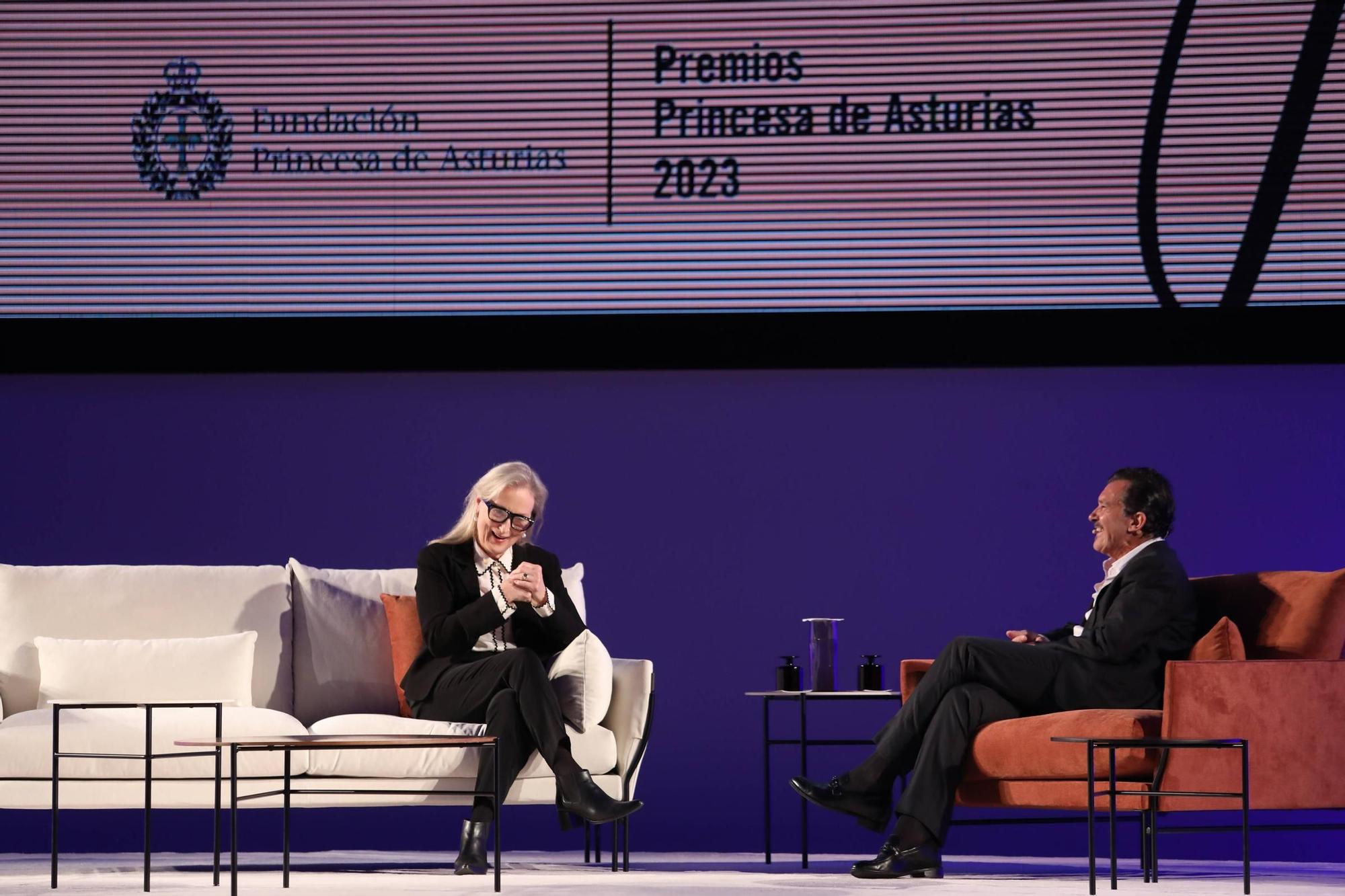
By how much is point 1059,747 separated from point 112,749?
2456 millimetres

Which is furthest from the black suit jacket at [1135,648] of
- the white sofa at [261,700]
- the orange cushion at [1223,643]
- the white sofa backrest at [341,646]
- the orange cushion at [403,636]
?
the orange cushion at [403,636]

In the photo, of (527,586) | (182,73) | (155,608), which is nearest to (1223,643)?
(527,586)

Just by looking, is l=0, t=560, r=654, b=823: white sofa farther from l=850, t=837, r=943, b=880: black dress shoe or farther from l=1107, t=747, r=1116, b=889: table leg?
l=1107, t=747, r=1116, b=889: table leg

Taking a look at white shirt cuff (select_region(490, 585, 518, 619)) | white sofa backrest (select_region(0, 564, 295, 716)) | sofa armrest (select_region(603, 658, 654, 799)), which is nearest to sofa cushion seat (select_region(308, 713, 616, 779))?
sofa armrest (select_region(603, 658, 654, 799))

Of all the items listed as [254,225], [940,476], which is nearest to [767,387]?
[940,476]

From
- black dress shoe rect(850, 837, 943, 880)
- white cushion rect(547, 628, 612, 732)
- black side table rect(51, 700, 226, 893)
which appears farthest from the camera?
white cushion rect(547, 628, 612, 732)

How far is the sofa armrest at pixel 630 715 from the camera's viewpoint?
Result: 4680 mm

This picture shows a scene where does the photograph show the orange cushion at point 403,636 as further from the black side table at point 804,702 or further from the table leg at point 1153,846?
the table leg at point 1153,846

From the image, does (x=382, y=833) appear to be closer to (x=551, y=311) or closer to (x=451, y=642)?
(x=451, y=642)

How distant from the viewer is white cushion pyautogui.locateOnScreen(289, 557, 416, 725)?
5.05m

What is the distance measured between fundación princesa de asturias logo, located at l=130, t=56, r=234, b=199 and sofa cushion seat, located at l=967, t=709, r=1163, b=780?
3314 mm

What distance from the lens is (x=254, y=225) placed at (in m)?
5.84

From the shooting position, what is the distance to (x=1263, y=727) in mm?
4117

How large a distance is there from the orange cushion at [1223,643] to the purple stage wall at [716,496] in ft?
3.80
